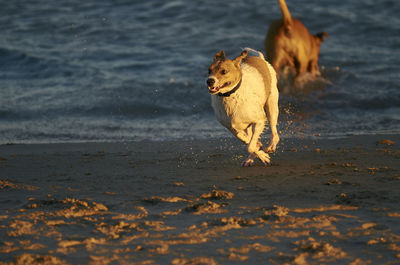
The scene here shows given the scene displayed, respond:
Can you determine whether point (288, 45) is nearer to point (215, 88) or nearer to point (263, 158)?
point (263, 158)

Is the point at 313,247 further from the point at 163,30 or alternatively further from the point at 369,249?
the point at 163,30

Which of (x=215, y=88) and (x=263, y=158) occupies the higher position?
(x=215, y=88)

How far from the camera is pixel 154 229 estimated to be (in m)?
4.42

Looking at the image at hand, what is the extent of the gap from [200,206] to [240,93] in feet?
5.49

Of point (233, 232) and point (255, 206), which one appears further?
point (255, 206)

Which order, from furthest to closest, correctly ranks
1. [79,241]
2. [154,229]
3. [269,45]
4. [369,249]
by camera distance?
[269,45] < [154,229] < [79,241] < [369,249]

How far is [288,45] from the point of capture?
1212 centimetres

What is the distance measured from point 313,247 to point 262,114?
9.13 ft

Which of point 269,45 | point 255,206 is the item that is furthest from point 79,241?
point 269,45

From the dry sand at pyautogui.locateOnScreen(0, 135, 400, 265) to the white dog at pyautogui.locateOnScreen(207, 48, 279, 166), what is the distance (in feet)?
1.50

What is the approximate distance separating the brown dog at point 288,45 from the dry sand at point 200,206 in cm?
452

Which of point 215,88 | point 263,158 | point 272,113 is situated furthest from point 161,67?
point 215,88

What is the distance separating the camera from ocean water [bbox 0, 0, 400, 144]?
9.94 metres

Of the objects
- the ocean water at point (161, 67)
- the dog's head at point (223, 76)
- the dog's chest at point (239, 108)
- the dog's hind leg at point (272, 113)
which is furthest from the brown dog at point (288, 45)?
the dog's head at point (223, 76)
